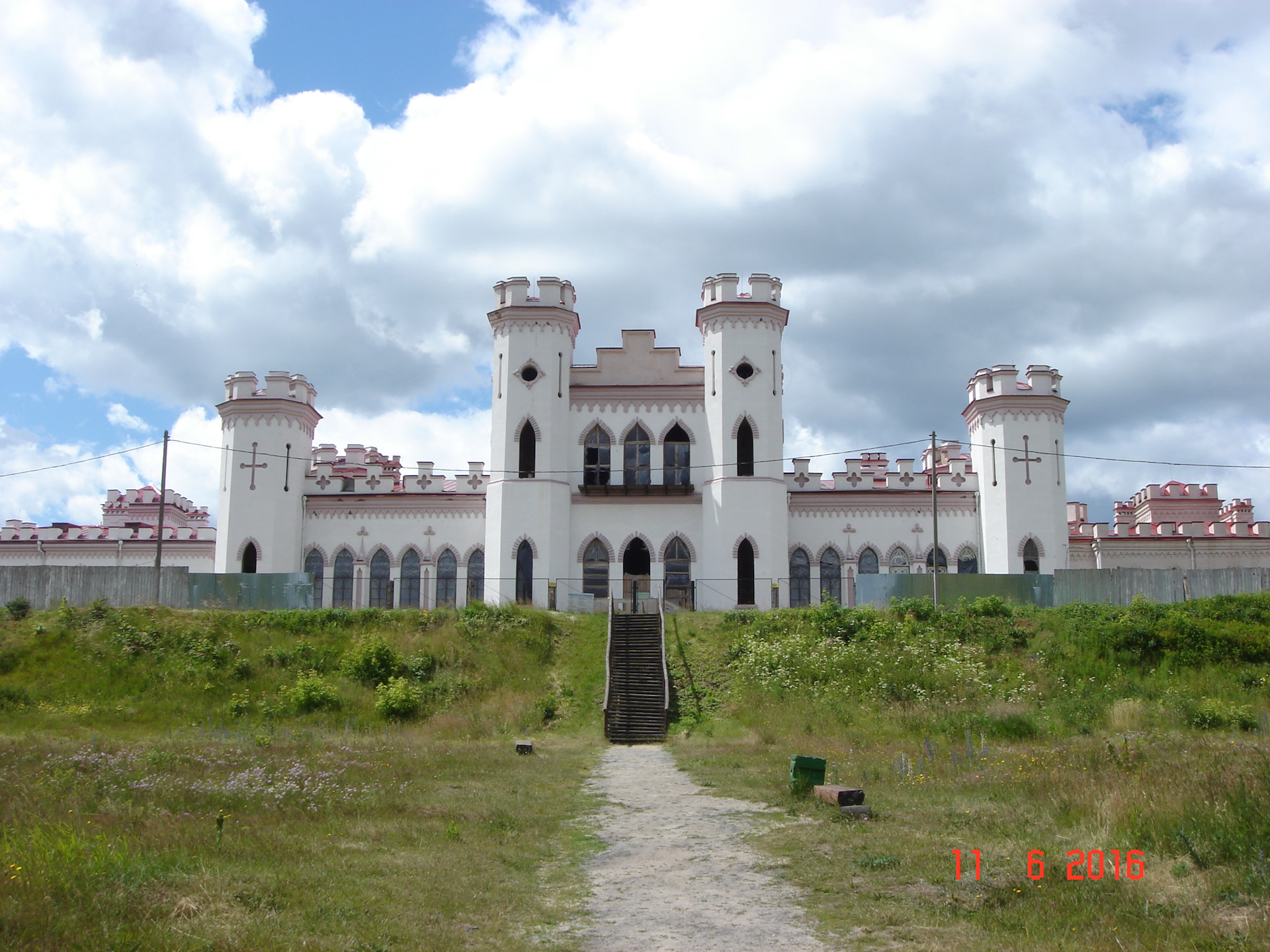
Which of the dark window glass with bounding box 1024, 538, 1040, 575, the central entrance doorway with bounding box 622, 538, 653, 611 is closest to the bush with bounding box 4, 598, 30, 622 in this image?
the central entrance doorway with bounding box 622, 538, 653, 611

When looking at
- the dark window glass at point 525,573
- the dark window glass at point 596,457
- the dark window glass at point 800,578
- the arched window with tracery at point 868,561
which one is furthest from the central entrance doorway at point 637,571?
the arched window with tracery at point 868,561

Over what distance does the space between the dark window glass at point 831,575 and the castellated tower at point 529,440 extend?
9.64 m

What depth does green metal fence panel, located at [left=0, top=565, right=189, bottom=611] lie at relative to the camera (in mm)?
33000

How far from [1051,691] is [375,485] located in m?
25.6

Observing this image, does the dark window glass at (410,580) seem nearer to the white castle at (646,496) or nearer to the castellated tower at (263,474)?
the white castle at (646,496)

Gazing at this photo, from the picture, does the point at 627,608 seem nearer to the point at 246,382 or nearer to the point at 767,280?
the point at 767,280

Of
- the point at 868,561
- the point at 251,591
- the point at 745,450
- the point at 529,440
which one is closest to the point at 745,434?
the point at 745,450

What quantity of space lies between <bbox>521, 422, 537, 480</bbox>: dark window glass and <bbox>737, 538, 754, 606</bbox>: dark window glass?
8.07 meters

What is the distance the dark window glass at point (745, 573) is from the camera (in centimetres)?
3638

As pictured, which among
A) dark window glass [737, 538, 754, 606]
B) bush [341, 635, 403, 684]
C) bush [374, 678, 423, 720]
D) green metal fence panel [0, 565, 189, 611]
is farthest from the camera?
dark window glass [737, 538, 754, 606]

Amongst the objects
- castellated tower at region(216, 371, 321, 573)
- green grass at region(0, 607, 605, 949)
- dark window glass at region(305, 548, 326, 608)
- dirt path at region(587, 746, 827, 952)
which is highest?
castellated tower at region(216, 371, 321, 573)

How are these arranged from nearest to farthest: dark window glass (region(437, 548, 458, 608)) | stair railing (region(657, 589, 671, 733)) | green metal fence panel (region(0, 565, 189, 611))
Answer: stair railing (region(657, 589, 671, 733)) < green metal fence panel (region(0, 565, 189, 611)) < dark window glass (region(437, 548, 458, 608))

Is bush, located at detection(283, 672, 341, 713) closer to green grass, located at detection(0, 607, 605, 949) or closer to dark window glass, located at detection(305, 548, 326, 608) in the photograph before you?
green grass, located at detection(0, 607, 605, 949)

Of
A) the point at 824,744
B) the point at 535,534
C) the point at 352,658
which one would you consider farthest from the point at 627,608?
the point at 824,744
